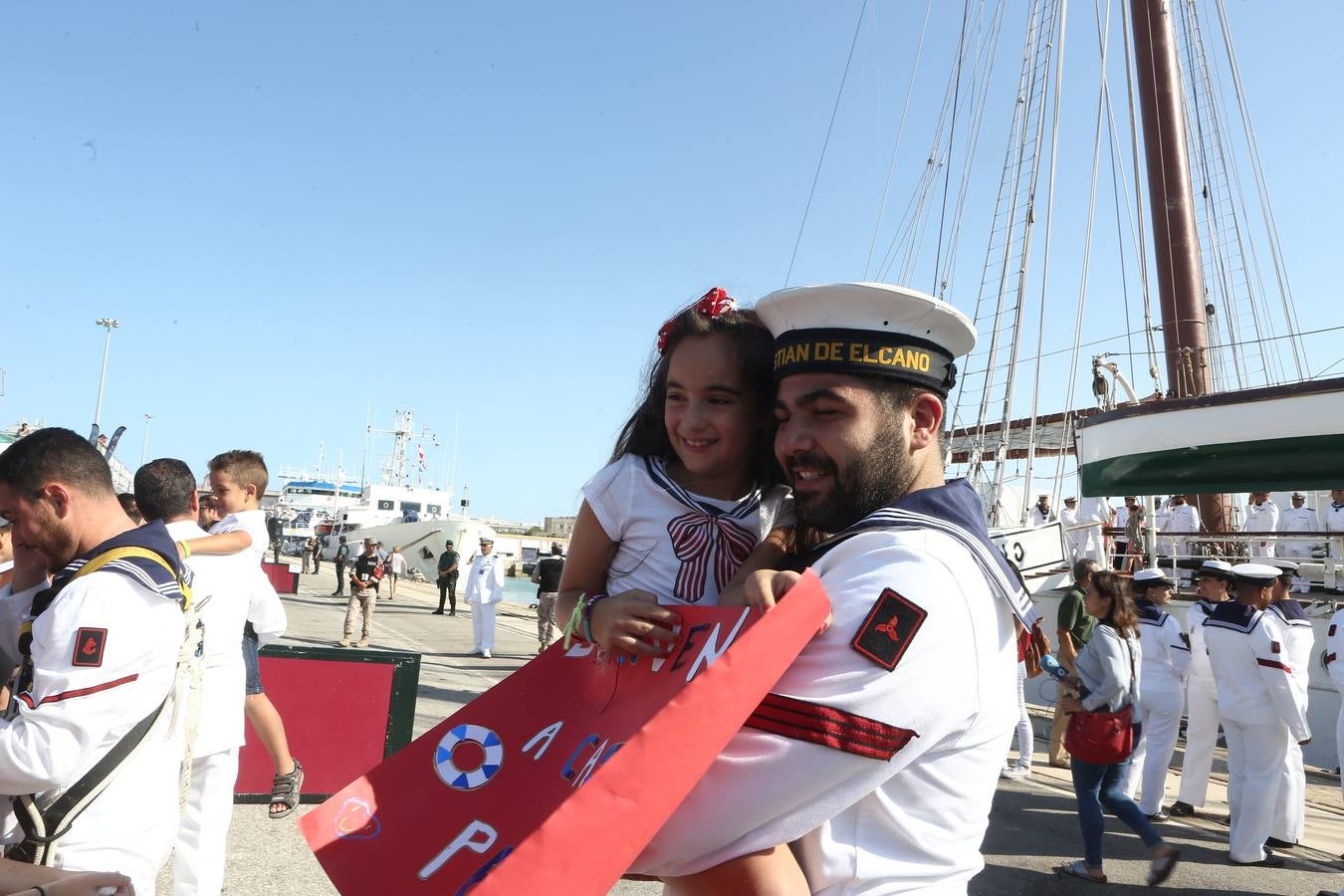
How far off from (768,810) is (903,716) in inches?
8.8

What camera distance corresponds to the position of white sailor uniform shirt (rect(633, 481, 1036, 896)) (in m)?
1.18

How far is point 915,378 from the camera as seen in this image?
5.08 feet

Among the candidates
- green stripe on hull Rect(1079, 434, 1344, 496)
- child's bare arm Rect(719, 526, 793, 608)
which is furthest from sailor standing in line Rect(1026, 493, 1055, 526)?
child's bare arm Rect(719, 526, 793, 608)

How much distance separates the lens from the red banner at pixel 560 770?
1.11 meters

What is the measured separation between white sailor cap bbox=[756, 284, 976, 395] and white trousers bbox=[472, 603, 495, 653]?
13289 millimetres

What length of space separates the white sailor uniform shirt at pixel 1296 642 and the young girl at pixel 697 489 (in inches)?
253

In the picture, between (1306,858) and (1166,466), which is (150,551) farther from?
(1166,466)

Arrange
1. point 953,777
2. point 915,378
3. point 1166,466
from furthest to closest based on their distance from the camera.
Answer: point 1166,466
point 915,378
point 953,777

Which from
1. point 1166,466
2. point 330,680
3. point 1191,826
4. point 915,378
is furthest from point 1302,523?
point 915,378

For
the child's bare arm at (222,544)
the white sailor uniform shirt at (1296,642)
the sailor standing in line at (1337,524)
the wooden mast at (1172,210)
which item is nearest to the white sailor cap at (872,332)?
the child's bare arm at (222,544)

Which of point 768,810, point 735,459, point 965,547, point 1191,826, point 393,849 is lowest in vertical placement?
point 1191,826

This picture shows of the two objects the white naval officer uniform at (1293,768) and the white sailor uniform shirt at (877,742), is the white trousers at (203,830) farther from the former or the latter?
the white naval officer uniform at (1293,768)

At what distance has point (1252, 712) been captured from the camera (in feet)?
21.7

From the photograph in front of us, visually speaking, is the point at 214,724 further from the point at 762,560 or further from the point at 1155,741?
the point at 1155,741
